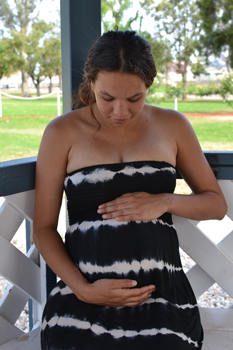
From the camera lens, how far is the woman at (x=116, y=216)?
109cm

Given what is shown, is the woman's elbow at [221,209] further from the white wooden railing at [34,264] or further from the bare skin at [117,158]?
the white wooden railing at [34,264]

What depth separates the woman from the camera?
109cm

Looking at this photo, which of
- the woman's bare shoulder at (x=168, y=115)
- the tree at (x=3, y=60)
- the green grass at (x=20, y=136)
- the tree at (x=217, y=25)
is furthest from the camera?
the tree at (x=3, y=60)

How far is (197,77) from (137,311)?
1917 cm

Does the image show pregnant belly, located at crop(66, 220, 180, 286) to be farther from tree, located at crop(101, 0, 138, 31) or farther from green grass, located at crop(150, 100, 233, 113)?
green grass, located at crop(150, 100, 233, 113)

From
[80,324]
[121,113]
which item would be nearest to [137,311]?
[80,324]

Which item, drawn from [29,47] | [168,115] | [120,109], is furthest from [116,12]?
[29,47]

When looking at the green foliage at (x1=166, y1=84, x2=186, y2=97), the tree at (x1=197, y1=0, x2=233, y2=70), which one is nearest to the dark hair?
the green foliage at (x1=166, y1=84, x2=186, y2=97)

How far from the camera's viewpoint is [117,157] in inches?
49.6

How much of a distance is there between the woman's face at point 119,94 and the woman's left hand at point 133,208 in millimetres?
254

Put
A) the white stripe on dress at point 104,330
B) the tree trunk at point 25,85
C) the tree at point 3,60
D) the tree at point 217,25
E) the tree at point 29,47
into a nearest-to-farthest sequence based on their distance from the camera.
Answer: the white stripe on dress at point 104,330
the tree at point 217,25
the tree at point 3,60
the tree at point 29,47
the tree trunk at point 25,85

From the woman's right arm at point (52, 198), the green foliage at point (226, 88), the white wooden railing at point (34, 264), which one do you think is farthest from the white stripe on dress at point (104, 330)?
the green foliage at point (226, 88)

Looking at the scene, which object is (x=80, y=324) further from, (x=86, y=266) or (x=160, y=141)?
(x=160, y=141)

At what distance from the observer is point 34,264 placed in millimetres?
1400
